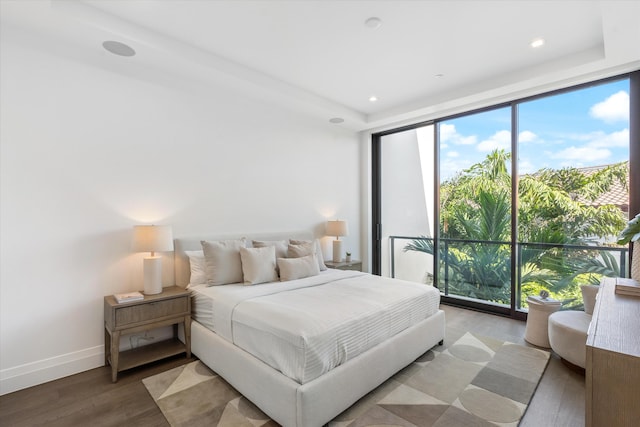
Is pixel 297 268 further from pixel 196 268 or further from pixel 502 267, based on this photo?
pixel 502 267

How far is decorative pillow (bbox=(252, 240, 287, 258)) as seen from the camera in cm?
366

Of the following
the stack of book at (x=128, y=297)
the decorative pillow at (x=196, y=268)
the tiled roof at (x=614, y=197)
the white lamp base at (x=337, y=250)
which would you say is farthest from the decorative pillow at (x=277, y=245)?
the tiled roof at (x=614, y=197)

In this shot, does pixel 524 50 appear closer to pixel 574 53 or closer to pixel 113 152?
pixel 574 53

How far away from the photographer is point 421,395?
2303 mm

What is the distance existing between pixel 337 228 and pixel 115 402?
3235 mm

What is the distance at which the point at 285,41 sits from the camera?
9.55 ft

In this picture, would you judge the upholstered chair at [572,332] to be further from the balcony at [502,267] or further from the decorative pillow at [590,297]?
the balcony at [502,267]

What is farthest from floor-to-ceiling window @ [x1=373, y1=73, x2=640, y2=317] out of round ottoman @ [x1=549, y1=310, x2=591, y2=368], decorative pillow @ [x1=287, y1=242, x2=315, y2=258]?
decorative pillow @ [x1=287, y1=242, x2=315, y2=258]

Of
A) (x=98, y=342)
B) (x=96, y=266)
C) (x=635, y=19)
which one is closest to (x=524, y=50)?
(x=635, y=19)

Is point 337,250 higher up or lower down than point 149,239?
lower down

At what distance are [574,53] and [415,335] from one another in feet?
10.5

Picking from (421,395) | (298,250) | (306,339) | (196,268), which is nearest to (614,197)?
(421,395)

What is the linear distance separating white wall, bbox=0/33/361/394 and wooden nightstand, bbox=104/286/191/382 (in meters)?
0.30

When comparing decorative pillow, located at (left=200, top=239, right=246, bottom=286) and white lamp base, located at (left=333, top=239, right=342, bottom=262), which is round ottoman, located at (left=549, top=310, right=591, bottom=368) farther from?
decorative pillow, located at (left=200, top=239, right=246, bottom=286)
